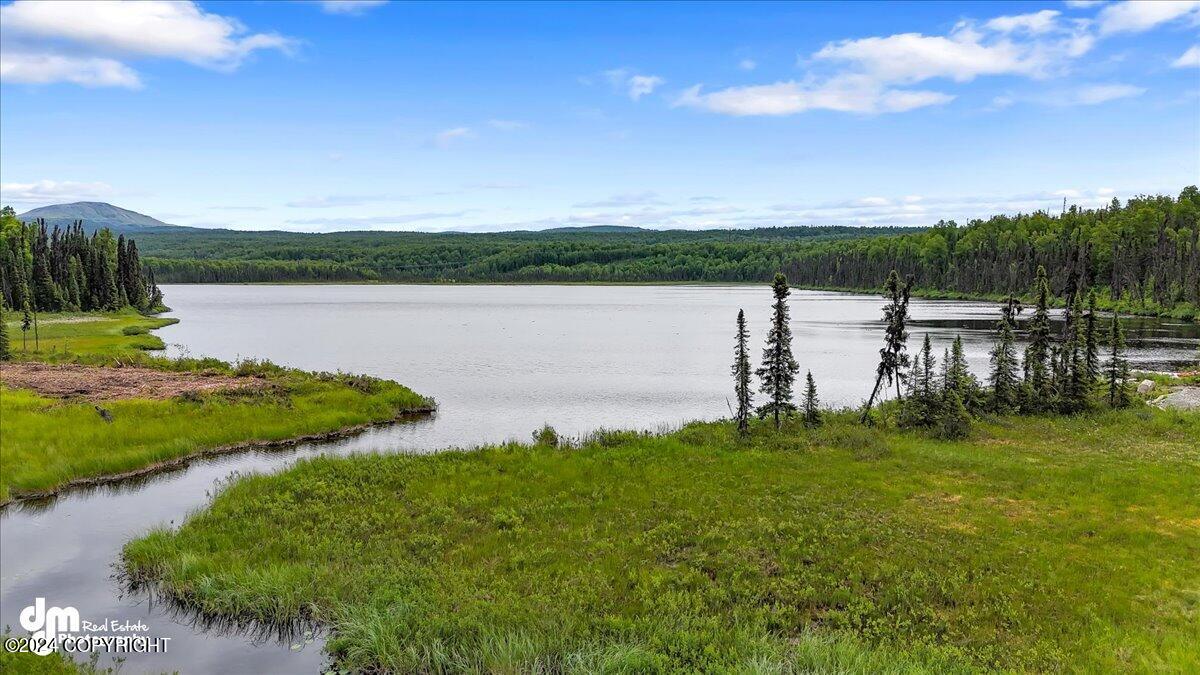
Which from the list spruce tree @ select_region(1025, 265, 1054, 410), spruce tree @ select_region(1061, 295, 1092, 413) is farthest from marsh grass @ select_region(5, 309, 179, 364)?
spruce tree @ select_region(1061, 295, 1092, 413)

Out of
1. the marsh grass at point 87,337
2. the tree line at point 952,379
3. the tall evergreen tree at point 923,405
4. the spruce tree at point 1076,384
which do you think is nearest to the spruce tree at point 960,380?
the tree line at point 952,379

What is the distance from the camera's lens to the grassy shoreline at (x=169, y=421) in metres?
26.4

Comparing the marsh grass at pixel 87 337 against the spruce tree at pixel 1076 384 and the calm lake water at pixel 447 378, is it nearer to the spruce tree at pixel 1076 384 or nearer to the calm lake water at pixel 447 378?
the calm lake water at pixel 447 378

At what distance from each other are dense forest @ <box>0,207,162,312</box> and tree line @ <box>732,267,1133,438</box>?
95.8 meters

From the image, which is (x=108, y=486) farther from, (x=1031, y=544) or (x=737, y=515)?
(x=1031, y=544)

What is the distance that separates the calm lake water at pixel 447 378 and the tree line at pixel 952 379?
268 inches

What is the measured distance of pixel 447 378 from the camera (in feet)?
180

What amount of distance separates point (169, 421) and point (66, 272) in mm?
102713

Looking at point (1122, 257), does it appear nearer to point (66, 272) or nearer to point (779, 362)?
point (779, 362)

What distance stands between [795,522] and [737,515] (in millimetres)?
1749

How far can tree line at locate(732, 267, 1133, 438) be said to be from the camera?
112ft

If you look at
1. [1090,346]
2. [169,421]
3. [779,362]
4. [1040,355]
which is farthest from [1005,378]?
[169,421]

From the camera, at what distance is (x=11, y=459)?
25.5 meters

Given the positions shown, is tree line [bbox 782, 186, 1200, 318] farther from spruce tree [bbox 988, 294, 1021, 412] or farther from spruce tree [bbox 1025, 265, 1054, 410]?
spruce tree [bbox 988, 294, 1021, 412]
